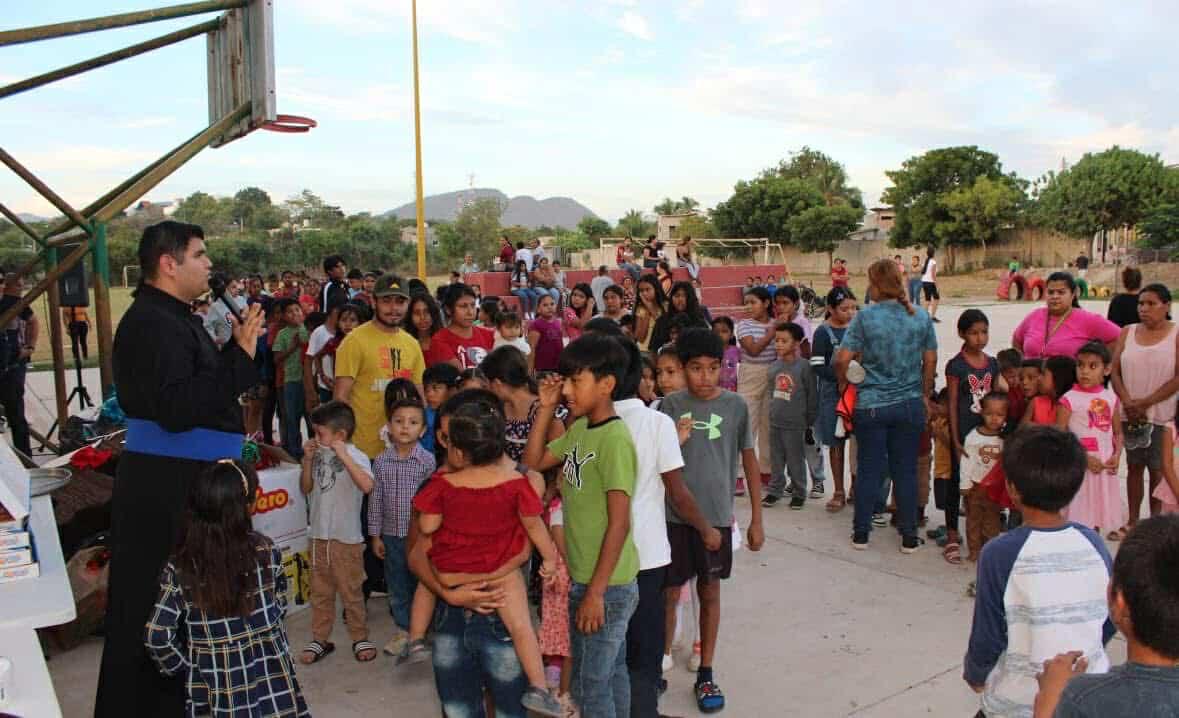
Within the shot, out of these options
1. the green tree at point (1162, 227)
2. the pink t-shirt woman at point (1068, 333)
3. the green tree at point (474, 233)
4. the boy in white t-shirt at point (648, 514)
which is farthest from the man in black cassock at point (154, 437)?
the green tree at point (474, 233)

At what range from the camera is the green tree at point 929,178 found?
51.6m

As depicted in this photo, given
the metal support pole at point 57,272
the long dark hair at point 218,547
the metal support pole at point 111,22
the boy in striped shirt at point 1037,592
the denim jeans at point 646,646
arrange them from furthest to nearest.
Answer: the metal support pole at point 57,272 → the metal support pole at point 111,22 → the denim jeans at point 646,646 → the long dark hair at point 218,547 → the boy in striped shirt at point 1037,592

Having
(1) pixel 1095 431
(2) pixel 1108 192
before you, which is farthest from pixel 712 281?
(2) pixel 1108 192

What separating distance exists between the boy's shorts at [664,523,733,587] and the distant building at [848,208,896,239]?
54603 mm

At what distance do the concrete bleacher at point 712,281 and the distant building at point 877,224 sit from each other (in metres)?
31.5

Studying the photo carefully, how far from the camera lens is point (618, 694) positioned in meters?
3.07

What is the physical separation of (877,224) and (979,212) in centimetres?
2726

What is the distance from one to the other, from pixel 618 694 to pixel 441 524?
0.84 metres

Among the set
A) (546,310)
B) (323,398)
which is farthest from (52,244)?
(546,310)

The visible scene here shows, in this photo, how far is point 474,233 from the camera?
49.8 meters

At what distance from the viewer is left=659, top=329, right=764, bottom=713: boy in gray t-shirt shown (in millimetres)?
3785

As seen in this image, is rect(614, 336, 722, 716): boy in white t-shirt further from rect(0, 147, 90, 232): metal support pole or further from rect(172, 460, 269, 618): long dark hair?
rect(0, 147, 90, 232): metal support pole

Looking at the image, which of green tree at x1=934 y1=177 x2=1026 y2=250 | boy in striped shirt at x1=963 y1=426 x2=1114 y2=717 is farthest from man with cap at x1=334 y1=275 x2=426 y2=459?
green tree at x1=934 y1=177 x2=1026 y2=250

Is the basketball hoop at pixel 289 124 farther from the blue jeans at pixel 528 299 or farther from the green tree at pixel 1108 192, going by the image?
the green tree at pixel 1108 192
